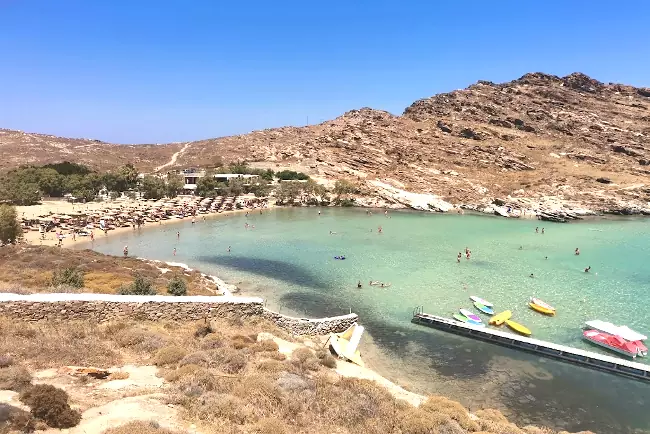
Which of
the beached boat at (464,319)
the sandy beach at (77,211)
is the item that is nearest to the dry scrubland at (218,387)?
the beached boat at (464,319)

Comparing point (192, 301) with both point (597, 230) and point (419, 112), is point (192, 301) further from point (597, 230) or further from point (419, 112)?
point (419, 112)

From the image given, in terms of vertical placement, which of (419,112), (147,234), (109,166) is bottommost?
(147,234)

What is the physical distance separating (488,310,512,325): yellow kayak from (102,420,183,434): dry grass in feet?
65.9

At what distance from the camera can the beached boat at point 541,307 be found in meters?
25.6

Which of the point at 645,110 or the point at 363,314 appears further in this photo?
the point at 645,110

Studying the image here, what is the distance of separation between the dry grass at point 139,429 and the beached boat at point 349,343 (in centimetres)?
1043

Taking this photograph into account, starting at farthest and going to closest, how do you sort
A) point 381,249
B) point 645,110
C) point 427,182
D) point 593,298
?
point 645,110 < point 427,182 < point 381,249 < point 593,298

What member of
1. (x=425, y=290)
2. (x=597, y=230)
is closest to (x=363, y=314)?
(x=425, y=290)

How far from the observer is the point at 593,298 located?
28.6 m

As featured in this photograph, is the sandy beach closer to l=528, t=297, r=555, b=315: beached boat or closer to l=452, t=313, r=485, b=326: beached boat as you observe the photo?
l=452, t=313, r=485, b=326: beached boat

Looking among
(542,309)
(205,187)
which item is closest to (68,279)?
(542,309)

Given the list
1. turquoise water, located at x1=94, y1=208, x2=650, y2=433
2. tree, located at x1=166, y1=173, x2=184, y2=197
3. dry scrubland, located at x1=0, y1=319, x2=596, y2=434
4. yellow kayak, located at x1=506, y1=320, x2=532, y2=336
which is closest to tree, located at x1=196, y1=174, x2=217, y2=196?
tree, located at x1=166, y1=173, x2=184, y2=197

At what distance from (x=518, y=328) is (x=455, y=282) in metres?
9.32

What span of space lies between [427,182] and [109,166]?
75.3 meters
